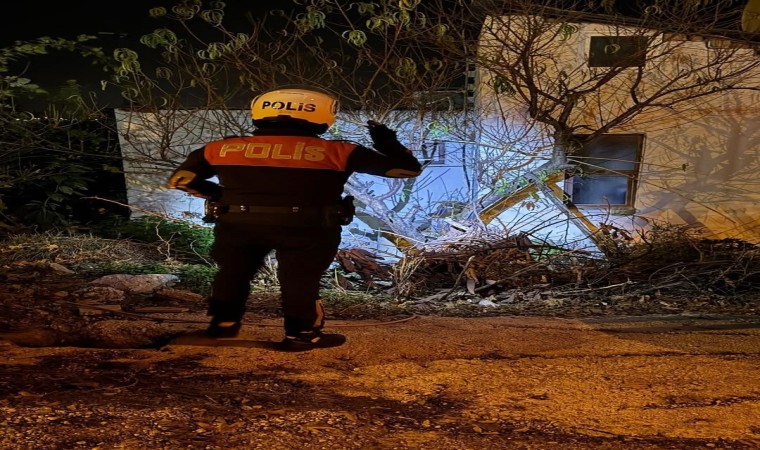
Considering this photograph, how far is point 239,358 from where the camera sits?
342 centimetres

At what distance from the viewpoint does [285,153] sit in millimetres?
3412

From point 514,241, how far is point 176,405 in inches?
203

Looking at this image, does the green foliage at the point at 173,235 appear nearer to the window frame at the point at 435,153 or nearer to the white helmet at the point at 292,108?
the window frame at the point at 435,153

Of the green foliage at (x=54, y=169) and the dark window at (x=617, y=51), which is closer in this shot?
the dark window at (x=617, y=51)

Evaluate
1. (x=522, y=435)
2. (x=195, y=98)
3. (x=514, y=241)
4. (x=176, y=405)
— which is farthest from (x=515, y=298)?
(x=195, y=98)

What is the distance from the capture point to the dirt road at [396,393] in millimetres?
2400

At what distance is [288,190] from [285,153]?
0.21 metres

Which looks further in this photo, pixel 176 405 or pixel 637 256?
pixel 637 256

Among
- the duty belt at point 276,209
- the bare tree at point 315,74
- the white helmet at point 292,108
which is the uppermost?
the bare tree at point 315,74

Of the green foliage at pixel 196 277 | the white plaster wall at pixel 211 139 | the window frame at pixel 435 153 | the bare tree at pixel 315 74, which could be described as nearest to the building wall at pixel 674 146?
the window frame at pixel 435 153

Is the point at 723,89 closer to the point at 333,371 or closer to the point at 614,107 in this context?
the point at 614,107

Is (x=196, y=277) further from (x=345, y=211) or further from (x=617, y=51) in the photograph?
(x=617, y=51)

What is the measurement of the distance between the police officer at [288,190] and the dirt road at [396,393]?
1.11ft

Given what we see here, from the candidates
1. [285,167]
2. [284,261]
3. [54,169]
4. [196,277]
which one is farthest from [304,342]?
[54,169]
